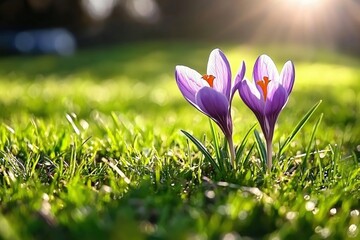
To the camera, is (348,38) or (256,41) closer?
(256,41)

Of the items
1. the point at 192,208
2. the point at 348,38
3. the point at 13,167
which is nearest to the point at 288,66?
the point at 192,208

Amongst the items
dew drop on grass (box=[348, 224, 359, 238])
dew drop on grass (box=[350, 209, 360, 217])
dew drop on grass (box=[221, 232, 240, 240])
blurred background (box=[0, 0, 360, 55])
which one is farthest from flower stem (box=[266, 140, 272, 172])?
blurred background (box=[0, 0, 360, 55])

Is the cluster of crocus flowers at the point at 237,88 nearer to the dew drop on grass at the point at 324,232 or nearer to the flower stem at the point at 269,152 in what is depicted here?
the flower stem at the point at 269,152

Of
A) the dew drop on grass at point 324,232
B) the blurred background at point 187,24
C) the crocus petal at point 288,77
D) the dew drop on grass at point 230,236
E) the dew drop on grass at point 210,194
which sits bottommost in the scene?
the blurred background at point 187,24

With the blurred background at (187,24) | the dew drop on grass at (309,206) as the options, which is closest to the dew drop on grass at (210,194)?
the dew drop on grass at (309,206)

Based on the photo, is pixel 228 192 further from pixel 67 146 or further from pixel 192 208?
pixel 67 146

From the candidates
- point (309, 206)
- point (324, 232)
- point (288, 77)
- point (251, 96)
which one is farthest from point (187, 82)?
point (324, 232)
